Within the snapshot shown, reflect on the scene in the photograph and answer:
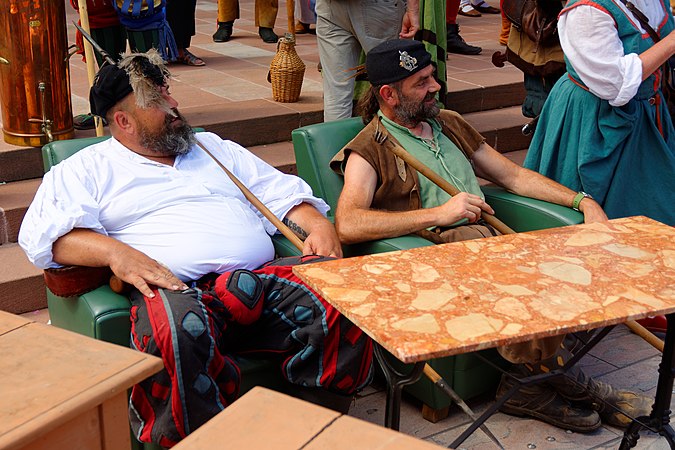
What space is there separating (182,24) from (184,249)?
422cm

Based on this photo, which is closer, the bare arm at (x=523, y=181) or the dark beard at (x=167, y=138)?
the dark beard at (x=167, y=138)

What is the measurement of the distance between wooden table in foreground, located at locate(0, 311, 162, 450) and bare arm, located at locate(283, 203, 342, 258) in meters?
1.42

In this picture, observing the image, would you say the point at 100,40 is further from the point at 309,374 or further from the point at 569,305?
the point at 569,305

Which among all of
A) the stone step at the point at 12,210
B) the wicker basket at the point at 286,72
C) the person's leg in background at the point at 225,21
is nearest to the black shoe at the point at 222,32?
the person's leg in background at the point at 225,21

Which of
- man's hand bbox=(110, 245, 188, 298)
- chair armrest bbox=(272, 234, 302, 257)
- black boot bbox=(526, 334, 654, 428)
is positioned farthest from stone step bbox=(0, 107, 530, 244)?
black boot bbox=(526, 334, 654, 428)

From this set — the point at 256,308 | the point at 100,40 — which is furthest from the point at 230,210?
the point at 100,40

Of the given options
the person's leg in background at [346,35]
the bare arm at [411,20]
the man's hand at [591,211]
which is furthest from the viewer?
the bare arm at [411,20]

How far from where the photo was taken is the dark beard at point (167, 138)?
327 centimetres

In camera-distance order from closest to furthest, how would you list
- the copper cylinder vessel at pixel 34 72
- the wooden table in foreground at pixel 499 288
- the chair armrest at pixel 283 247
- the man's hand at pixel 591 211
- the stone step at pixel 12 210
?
the wooden table in foreground at pixel 499 288
the chair armrest at pixel 283 247
the man's hand at pixel 591 211
the stone step at pixel 12 210
the copper cylinder vessel at pixel 34 72

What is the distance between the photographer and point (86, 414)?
1.68m

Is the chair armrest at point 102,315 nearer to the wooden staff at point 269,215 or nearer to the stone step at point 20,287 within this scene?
the wooden staff at point 269,215

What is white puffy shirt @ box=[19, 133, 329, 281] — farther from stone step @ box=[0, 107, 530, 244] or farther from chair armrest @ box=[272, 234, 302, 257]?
stone step @ box=[0, 107, 530, 244]

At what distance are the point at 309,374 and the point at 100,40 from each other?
11.2ft

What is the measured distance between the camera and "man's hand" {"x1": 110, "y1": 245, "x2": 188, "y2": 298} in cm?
277
